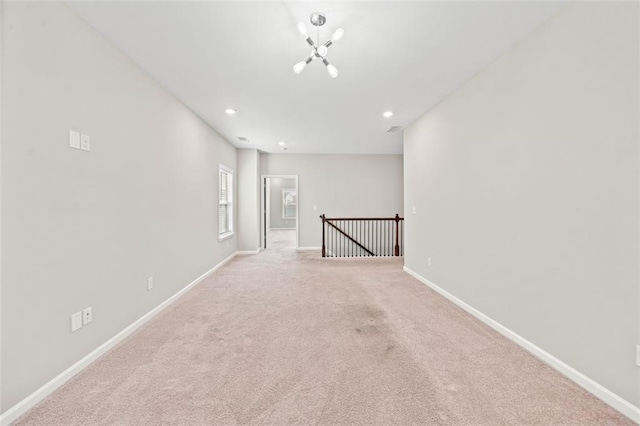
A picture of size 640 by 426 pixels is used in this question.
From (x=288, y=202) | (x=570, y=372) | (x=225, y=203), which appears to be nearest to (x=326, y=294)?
(x=570, y=372)

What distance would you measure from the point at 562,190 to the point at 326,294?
2649 mm

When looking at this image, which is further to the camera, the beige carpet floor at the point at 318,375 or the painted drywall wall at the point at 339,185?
the painted drywall wall at the point at 339,185

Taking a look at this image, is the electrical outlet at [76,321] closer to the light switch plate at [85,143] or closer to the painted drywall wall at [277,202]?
the light switch plate at [85,143]

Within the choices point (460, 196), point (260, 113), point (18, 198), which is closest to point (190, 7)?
point (18, 198)

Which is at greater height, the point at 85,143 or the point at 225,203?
the point at 85,143

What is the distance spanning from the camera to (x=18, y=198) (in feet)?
4.98

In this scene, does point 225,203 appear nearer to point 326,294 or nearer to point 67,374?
point 326,294

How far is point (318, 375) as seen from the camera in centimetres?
184

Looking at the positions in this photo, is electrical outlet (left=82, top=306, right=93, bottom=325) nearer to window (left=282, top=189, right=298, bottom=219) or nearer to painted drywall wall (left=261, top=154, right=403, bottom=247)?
painted drywall wall (left=261, top=154, right=403, bottom=247)

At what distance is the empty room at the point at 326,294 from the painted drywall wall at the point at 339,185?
11.9 ft

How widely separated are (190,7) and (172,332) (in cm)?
261

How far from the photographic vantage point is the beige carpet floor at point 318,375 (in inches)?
58.9

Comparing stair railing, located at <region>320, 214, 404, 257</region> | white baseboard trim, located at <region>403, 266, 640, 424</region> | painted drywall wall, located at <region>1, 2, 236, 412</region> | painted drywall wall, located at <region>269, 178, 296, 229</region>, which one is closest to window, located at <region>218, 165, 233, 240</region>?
painted drywall wall, located at <region>1, 2, 236, 412</region>

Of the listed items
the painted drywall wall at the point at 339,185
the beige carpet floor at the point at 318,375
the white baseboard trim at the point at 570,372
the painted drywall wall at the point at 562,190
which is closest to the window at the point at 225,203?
the painted drywall wall at the point at 339,185
